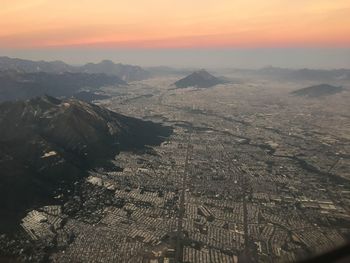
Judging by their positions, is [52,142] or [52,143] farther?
[52,142]

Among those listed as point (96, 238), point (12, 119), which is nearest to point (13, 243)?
point (96, 238)

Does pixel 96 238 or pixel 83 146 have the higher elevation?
pixel 96 238

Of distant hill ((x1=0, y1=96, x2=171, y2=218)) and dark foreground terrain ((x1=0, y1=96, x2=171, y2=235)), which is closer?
dark foreground terrain ((x1=0, y1=96, x2=171, y2=235))

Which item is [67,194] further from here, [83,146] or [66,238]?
[83,146]

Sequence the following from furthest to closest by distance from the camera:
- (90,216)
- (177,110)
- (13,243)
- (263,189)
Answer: (177,110), (263,189), (90,216), (13,243)

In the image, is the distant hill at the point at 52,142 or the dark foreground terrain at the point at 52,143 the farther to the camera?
the distant hill at the point at 52,142

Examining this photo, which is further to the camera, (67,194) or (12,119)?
(12,119)

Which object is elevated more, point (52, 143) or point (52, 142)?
point (52, 143)

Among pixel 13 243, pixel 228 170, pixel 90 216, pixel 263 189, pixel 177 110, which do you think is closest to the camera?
pixel 13 243
